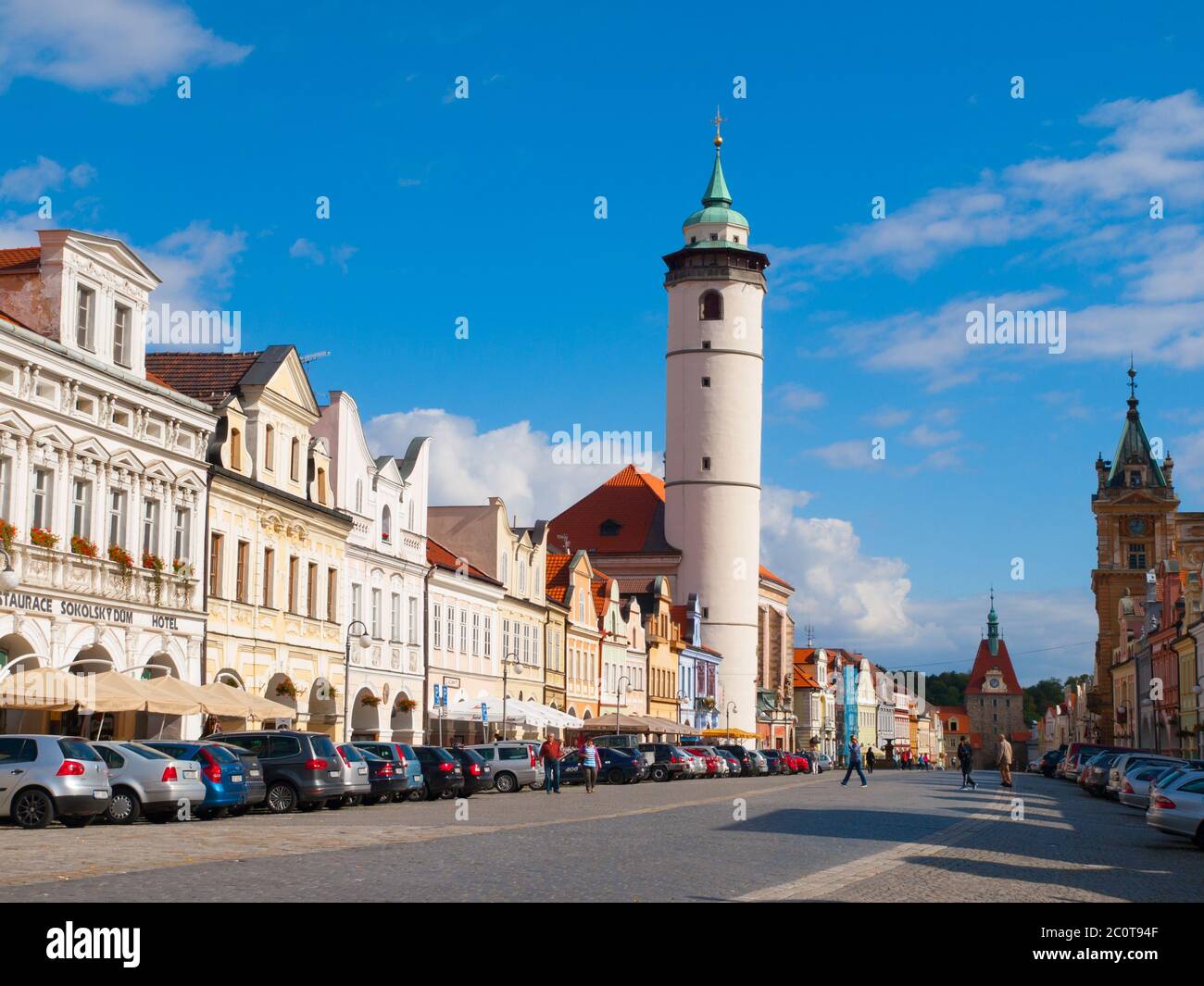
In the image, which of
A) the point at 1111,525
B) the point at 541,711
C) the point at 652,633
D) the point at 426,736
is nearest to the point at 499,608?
the point at 541,711

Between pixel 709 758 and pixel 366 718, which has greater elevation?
pixel 366 718

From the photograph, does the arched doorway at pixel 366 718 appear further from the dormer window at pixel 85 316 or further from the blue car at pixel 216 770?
the blue car at pixel 216 770

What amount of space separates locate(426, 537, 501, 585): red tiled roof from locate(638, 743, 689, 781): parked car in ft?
31.4

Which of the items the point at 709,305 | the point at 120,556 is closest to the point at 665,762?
the point at 120,556

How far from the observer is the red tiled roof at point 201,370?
4919 centimetres

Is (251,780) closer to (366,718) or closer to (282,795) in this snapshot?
(282,795)

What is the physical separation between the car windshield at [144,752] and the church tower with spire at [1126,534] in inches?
5108

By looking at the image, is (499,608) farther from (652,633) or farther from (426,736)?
(652,633)

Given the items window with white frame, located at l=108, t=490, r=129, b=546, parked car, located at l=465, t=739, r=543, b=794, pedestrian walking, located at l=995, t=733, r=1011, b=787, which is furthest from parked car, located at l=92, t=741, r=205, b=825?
pedestrian walking, located at l=995, t=733, r=1011, b=787

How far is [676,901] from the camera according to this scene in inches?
616

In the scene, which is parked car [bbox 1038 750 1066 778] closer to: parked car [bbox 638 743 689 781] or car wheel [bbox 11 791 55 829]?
parked car [bbox 638 743 689 781]

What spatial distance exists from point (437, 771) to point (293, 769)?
31.8ft

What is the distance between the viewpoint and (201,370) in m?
50.3
